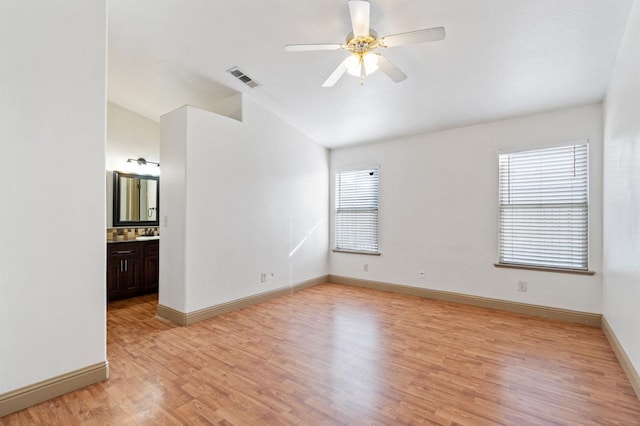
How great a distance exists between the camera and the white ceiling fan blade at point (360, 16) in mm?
2096

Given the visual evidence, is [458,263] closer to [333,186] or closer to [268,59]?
[333,186]

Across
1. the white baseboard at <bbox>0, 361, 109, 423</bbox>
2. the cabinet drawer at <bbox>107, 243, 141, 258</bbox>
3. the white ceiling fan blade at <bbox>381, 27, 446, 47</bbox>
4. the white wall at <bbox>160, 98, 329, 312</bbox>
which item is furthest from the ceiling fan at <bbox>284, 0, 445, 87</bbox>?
the cabinet drawer at <bbox>107, 243, 141, 258</bbox>

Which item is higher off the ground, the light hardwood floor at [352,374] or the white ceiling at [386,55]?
the white ceiling at [386,55]

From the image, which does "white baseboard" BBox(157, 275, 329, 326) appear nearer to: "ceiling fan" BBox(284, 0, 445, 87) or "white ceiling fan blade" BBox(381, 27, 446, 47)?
"ceiling fan" BBox(284, 0, 445, 87)

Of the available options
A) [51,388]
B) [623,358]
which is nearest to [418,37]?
[623,358]

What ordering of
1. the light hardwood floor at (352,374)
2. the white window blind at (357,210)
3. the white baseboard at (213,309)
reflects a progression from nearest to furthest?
the light hardwood floor at (352,374), the white baseboard at (213,309), the white window blind at (357,210)

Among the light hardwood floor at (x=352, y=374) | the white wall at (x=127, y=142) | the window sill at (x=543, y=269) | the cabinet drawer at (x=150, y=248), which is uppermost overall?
the white wall at (x=127, y=142)

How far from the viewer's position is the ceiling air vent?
363 centimetres

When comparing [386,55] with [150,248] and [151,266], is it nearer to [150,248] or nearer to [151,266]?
[150,248]

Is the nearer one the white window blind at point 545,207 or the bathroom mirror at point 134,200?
the white window blind at point 545,207

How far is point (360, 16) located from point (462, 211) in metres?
3.23

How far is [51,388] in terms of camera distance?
212cm

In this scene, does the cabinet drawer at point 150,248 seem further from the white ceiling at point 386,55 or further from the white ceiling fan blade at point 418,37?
the white ceiling fan blade at point 418,37

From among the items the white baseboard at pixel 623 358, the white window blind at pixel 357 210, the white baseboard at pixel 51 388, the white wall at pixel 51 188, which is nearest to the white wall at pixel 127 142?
the white wall at pixel 51 188
